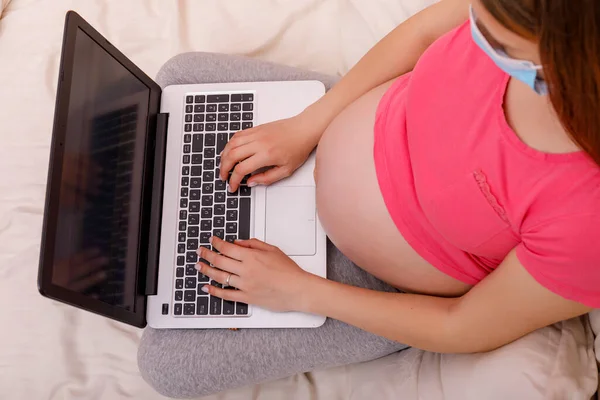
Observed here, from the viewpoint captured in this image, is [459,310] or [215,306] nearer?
[459,310]

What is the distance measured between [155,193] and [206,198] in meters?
0.08

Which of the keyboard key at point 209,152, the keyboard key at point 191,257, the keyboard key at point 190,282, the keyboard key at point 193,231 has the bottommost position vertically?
the keyboard key at point 190,282

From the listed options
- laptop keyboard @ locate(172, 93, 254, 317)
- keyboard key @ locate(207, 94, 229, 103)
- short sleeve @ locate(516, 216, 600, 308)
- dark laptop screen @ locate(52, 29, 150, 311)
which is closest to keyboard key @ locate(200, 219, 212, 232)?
laptop keyboard @ locate(172, 93, 254, 317)

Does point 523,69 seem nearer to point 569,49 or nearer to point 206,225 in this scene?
point 569,49

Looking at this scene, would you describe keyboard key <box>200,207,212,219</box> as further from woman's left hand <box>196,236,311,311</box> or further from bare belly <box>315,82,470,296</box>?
bare belly <box>315,82,470,296</box>

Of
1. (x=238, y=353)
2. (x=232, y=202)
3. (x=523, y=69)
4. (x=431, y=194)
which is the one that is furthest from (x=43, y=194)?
(x=523, y=69)

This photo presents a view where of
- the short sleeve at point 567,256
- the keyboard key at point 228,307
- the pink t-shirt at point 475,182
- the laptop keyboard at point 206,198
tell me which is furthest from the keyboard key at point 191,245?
the short sleeve at point 567,256

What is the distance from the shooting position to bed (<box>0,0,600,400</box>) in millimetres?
736

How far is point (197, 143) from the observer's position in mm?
877

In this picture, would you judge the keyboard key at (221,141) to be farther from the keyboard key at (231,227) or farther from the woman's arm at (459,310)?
the woman's arm at (459,310)

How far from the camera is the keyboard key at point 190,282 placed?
0.81 metres

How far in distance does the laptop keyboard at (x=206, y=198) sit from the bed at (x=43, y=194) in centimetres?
25

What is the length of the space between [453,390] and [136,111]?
62 centimetres

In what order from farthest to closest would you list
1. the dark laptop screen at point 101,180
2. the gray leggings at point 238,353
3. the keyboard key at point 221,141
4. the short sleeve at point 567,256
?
the keyboard key at point 221,141 → the gray leggings at point 238,353 → the dark laptop screen at point 101,180 → the short sleeve at point 567,256
